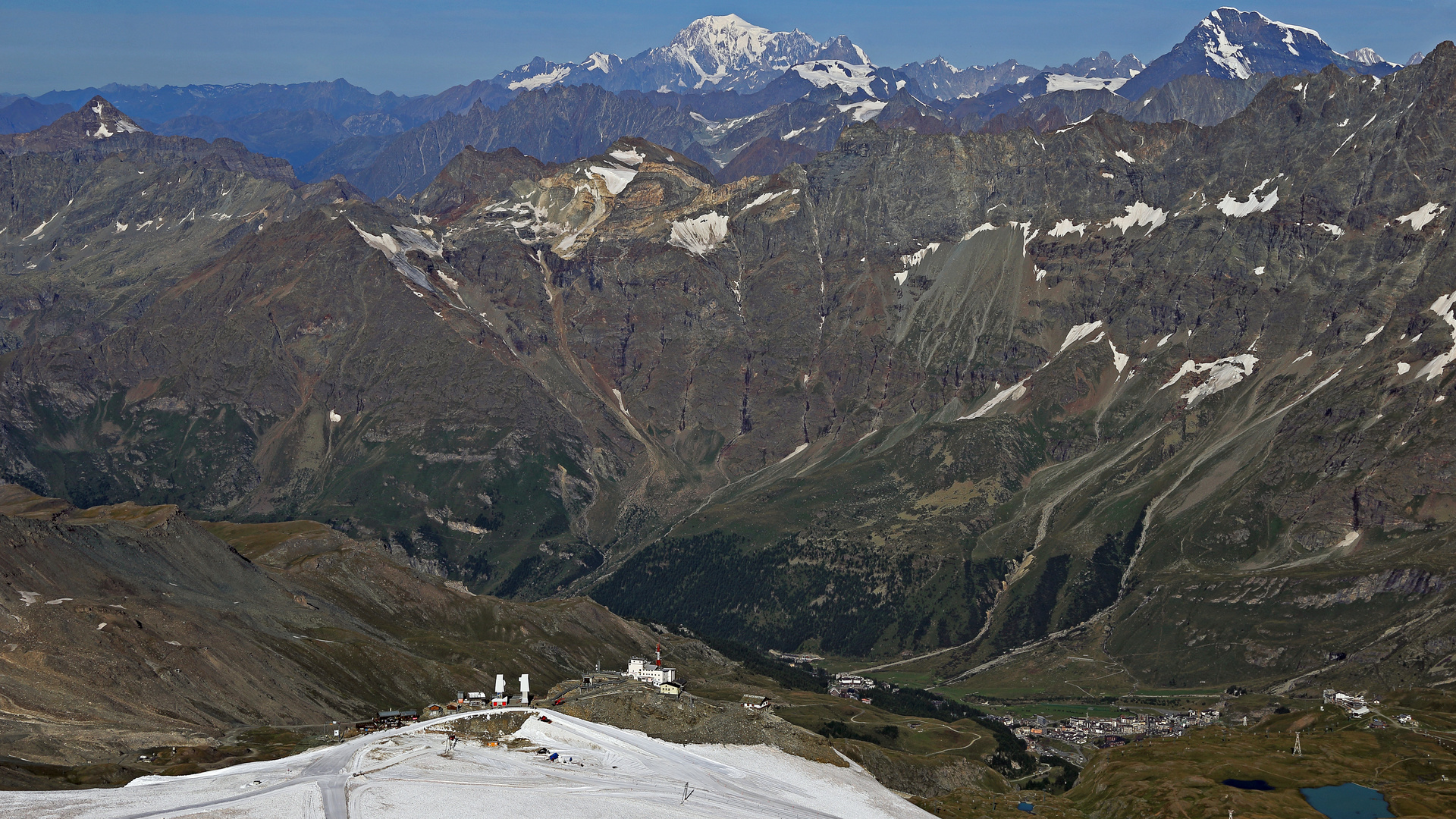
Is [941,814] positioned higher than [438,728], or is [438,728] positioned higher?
[438,728]

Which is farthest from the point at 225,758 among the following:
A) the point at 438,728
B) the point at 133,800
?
the point at 133,800

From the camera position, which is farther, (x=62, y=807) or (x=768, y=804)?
(x=768, y=804)

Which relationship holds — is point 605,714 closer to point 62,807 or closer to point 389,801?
point 389,801

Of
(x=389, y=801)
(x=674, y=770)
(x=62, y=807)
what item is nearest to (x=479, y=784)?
(x=389, y=801)

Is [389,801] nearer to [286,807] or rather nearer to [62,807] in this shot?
[286,807]

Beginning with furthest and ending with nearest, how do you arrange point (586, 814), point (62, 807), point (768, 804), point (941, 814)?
point (941, 814)
point (768, 804)
point (586, 814)
point (62, 807)

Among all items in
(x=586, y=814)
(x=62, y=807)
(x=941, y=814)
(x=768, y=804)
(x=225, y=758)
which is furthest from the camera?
(x=941, y=814)
